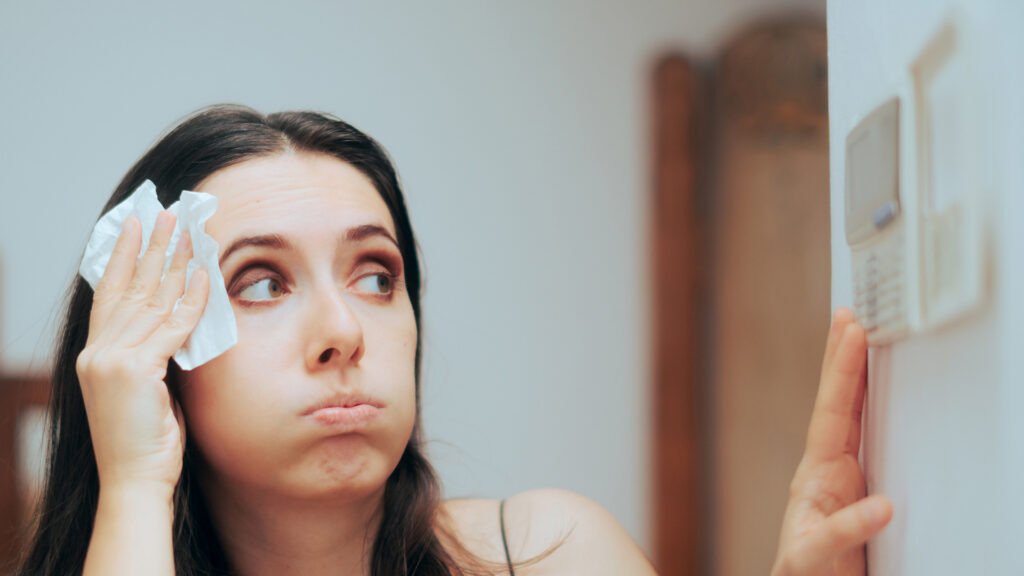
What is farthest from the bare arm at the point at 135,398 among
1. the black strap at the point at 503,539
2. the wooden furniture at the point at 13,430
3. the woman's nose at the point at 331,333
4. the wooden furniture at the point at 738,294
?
the wooden furniture at the point at 738,294

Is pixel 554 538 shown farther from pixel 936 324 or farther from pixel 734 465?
pixel 734 465

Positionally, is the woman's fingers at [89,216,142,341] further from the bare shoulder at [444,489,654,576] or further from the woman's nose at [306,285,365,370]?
the bare shoulder at [444,489,654,576]

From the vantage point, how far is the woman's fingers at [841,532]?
2.34 feet

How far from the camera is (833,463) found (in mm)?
789

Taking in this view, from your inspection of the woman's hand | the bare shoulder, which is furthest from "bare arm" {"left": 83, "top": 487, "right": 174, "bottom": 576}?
the woman's hand

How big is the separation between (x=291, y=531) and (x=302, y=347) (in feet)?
0.80

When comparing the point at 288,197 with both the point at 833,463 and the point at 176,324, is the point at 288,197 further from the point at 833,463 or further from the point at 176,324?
the point at 833,463

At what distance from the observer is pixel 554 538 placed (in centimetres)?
114

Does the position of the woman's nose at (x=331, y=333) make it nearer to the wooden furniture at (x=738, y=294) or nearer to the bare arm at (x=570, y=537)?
the bare arm at (x=570, y=537)

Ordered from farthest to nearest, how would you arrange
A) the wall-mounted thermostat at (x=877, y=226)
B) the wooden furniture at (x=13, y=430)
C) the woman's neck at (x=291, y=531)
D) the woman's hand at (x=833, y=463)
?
the wooden furniture at (x=13, y=430) < the woman's neck at (x=291, y=531) < the woman's hand at (x=833, y=463) < the wall-mounted thermostat at (x=877, y=226)

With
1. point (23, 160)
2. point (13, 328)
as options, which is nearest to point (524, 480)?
point (13, 328)

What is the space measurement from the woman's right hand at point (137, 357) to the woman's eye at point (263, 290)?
0.14 ft

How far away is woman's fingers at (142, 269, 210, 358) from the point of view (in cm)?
91

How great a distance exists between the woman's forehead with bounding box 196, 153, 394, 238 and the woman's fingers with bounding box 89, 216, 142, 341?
8 centimetres
